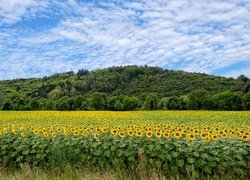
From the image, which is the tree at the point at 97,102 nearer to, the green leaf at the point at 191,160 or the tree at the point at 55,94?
the tree at the point at 55,94

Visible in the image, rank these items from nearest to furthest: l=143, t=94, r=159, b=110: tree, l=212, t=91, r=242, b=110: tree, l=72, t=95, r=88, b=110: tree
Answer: l=212, t=91, r=242, b=110: tree < l=143, t=94, r=159, b=110: tree < l=72, t=95, r=88, b=110: tree

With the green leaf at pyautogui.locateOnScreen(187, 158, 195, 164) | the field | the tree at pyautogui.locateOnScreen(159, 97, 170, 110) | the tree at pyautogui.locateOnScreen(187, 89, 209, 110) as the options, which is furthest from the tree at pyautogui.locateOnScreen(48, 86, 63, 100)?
the green leaf at pyautogui.locateOnScreen(187, 158, 195, 164)

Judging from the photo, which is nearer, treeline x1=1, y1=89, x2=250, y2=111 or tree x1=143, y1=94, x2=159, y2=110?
treeline x1=1, y1=89, x2=250, y2=111

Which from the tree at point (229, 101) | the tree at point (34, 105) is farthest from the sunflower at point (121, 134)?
the tree at point (34, 105)

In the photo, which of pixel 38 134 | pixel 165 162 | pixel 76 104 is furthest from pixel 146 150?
pixel 76 104

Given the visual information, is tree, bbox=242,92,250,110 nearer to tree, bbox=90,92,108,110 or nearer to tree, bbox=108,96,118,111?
tree, bbox=108,96,118,111

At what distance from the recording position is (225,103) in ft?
190

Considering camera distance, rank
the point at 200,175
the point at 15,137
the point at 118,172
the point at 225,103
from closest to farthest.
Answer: the point at 200,175
the point at 118,172
the point at 15,137
the point at 225,103

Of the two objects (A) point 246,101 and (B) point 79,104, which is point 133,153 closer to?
(A) point 246,101

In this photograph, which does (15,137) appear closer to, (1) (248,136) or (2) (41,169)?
(2) (41,169)

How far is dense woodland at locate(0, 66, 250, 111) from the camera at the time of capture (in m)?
61.9

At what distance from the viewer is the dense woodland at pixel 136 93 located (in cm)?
6188

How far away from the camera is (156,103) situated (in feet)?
216

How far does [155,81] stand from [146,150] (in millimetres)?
91404
